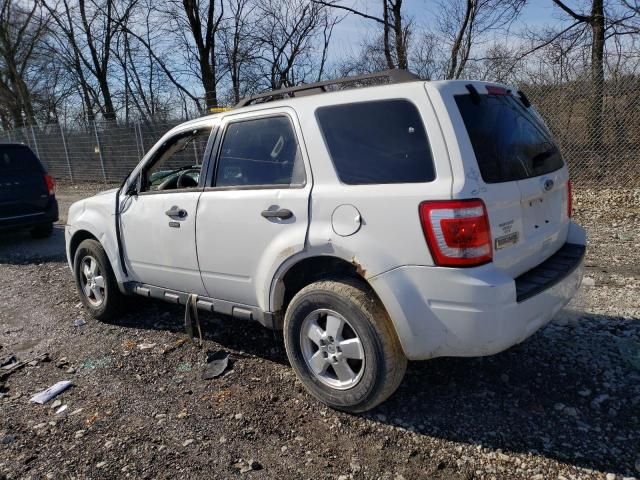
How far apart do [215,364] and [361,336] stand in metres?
1.47

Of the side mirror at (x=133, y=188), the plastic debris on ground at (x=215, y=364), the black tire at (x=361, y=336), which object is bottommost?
the plastic debris on ground at (x=215, y=364)

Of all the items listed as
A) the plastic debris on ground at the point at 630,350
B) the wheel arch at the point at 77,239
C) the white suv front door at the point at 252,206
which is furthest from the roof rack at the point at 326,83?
the plastic debris on ground at the point at 630,350

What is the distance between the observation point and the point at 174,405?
3.24 m

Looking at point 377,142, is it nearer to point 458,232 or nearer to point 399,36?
point 458,232

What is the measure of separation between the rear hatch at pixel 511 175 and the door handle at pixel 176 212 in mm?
2051

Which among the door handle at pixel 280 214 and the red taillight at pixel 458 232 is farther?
the door handle at pixel 280 214

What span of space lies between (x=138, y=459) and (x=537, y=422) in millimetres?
2222

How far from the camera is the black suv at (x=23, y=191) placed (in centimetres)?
803

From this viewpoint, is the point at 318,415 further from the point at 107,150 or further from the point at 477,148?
the point at 107,150

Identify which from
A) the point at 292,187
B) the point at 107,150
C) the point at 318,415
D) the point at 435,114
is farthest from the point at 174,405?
the point at 107,150

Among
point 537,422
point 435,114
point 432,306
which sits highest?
point 435,114

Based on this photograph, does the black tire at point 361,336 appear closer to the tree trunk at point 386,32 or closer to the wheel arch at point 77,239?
the wheel arch at point 77,239

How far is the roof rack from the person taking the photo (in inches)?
115

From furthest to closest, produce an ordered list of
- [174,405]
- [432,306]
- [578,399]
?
[174,405]
[578,399]
[432,306]
